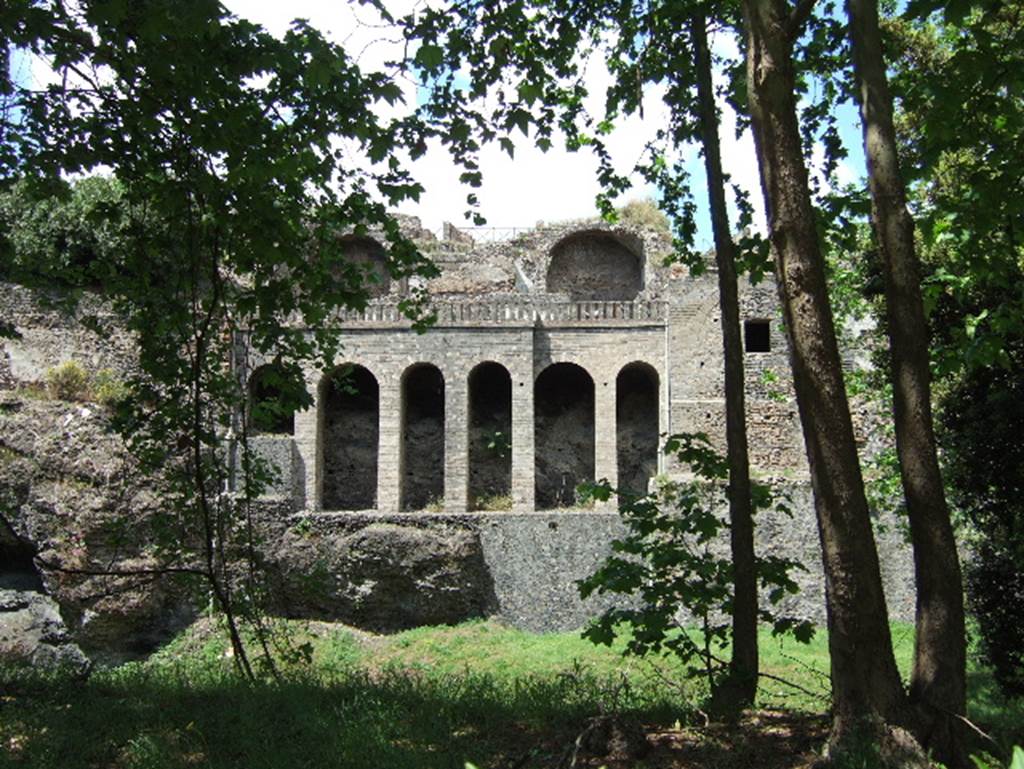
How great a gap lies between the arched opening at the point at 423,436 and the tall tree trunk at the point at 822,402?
773 inches

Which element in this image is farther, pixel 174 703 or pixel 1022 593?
pixel 1022 593

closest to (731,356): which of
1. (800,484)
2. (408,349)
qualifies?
(800,484)

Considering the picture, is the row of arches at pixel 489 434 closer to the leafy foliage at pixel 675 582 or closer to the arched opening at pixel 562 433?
the arched opening at pixel 562 433

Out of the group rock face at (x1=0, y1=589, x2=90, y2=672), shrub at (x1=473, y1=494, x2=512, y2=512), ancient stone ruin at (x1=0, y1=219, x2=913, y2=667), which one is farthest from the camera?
shrub at (x1=473, y1=494, x2=512, y2=512)

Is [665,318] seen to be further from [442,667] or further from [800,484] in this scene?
[442,667]

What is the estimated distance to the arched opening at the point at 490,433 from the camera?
2439 cm

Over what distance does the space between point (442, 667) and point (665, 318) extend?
424 inches

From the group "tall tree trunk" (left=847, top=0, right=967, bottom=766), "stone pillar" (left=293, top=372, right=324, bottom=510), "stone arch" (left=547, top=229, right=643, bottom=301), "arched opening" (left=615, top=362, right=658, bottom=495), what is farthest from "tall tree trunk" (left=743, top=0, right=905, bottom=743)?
"stone arch" (left=547, top=229, right=643, bottom=301)

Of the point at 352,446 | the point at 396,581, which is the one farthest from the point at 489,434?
the point at 396,581

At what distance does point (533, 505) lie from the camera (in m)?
22.5

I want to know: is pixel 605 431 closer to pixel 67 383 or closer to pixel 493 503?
pixel 493 503

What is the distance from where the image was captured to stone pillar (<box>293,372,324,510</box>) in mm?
22656

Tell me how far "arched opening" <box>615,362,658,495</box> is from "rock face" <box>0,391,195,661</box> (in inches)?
433

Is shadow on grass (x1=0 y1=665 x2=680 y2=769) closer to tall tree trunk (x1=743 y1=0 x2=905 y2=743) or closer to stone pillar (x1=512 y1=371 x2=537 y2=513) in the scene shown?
tall tree trunk (x1=743 y1=0 x2=905 y2=743)
